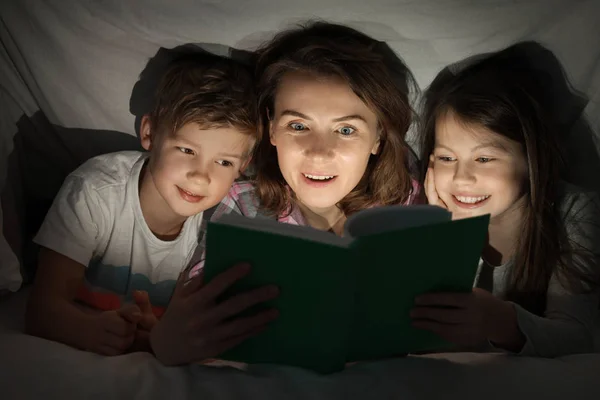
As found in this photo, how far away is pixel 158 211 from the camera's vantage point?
4.41 feet

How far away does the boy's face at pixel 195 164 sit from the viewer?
1199mm

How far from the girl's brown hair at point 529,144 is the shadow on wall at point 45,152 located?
19.8 inches

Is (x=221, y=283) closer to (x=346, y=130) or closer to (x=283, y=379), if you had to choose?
(x=283, y=379)

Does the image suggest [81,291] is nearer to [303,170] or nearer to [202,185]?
[202,185]

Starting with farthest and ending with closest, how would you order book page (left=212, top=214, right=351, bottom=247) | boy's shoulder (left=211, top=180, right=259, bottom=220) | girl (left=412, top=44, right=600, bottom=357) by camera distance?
boy's shoulder (left=211, top=180, right=259, bottom=220), girl (left=412, top=44, right=600, bottom=357), book page (left=212, top=214, right=351, bottom=247)

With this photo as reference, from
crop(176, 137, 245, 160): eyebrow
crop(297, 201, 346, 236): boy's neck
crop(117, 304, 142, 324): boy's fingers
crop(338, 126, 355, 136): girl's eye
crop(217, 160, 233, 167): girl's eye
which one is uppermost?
crop(338, 126, 355, 136): girl's eye

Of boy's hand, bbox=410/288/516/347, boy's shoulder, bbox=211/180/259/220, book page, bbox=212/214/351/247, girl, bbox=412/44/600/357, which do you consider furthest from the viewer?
boy's shoulder, bbox=211/180/259/220

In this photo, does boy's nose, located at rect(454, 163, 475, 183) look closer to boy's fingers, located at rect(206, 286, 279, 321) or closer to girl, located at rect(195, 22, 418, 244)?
girl, located at rect(195, 22, 418, 244)

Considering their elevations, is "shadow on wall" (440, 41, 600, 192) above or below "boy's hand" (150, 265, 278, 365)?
above

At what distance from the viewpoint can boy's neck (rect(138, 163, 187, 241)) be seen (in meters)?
1.32

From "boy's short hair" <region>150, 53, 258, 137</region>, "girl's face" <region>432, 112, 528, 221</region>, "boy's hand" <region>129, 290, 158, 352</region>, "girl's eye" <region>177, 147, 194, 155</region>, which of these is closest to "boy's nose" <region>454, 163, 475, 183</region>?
"girl's face" <region>432, 112, 528, 221</region>

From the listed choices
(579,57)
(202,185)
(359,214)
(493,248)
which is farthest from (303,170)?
(579,57)

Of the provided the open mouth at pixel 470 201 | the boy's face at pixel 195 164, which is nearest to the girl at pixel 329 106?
the boy's face at pixel 195 164

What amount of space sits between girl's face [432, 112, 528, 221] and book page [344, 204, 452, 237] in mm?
310
